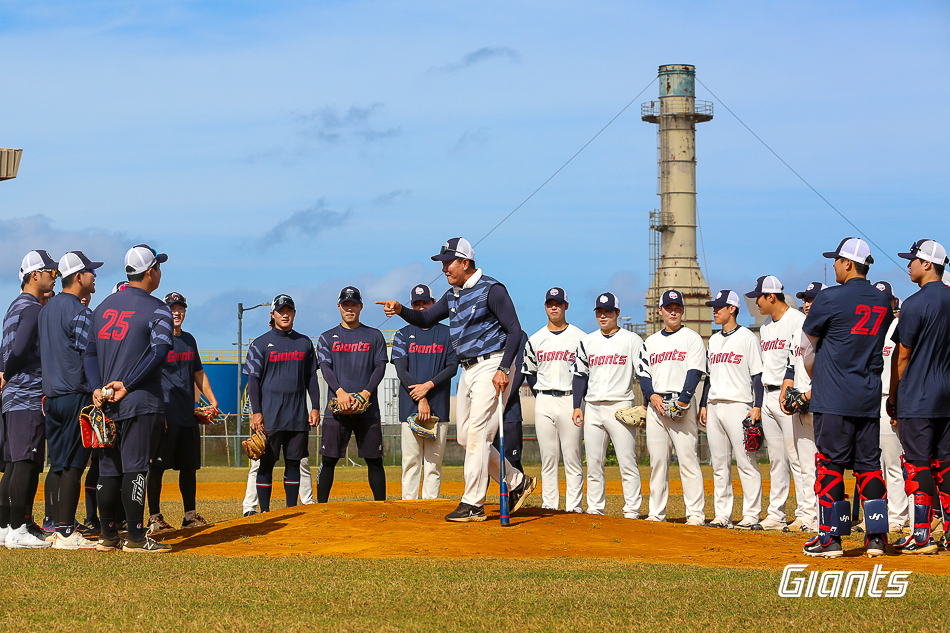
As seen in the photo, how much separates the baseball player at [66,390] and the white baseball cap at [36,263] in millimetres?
685

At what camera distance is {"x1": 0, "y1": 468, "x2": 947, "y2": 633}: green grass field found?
543cm

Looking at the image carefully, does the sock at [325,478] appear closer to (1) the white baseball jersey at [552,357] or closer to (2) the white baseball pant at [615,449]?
(1) the white baseball jersey at [552,357]

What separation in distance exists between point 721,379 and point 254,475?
5.73m

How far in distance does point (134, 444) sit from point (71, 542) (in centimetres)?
137

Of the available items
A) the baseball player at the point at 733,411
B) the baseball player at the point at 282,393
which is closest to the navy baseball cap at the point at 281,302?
the baseball player at the point at 282,393

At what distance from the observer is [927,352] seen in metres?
8.31

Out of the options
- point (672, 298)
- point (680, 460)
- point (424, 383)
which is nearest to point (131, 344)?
point (424, 383)

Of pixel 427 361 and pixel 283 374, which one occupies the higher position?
pixel 427 361

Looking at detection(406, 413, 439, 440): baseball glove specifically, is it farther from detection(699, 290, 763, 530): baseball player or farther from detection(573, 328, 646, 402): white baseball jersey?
detection(699, 290, 763, 530): baseball player

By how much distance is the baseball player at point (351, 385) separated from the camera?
442 inches

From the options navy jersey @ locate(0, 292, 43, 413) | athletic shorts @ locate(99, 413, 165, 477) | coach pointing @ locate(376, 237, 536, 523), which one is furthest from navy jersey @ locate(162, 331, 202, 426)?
coach pointing @ locate(376, 237, 536, 523)

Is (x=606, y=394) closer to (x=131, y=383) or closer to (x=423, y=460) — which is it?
(x=423, y=460)

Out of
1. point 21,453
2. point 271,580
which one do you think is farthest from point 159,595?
point 21,453

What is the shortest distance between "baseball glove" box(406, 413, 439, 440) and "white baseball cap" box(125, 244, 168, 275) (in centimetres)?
354
